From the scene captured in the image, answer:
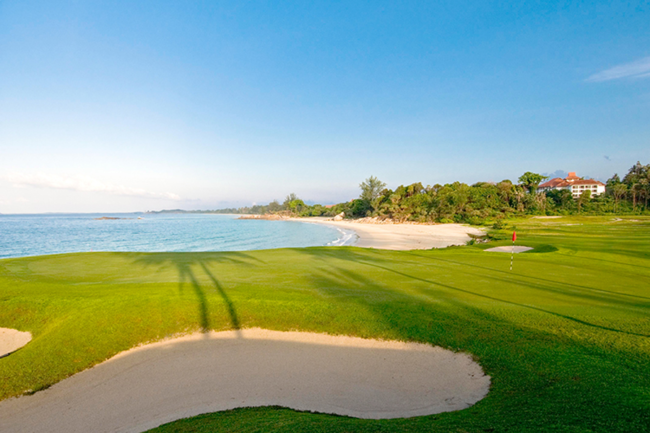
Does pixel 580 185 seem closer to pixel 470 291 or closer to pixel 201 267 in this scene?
pixel 470 291

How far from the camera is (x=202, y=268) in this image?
16.4 metres

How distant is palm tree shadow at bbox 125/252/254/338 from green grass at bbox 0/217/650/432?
76 mm

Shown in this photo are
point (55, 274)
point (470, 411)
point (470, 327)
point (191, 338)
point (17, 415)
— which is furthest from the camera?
point (55, 274)

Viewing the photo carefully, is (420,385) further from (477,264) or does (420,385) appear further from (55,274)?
(55,274)

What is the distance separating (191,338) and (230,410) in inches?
146

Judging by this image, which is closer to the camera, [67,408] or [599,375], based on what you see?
[599,375]

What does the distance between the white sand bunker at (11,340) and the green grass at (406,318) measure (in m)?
0.22

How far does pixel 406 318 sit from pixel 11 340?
1137 cm

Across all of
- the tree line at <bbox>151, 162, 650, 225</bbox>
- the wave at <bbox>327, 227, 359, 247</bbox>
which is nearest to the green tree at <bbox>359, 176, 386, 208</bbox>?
the tree line at <bbox>151, 162, 650, 225</bbox>

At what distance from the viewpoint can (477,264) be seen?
55.1 feet

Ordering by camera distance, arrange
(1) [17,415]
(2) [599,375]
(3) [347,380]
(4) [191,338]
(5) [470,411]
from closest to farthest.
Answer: (5) [470,411] < (2) [599,375] < (1) [17,415] < (3) [347,380] < (4) [191,338]

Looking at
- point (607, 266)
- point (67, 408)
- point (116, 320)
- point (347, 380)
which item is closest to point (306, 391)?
point (347, 380)

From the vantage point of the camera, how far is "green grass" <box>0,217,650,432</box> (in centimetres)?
473

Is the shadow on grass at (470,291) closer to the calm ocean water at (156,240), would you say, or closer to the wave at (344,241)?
the wave at (344,241)
